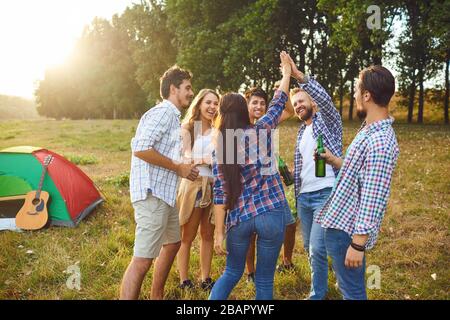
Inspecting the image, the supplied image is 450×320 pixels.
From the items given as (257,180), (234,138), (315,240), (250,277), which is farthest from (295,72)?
(250,277)

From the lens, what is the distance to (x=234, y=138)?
342 cm

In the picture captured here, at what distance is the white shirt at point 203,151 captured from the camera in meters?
4.85

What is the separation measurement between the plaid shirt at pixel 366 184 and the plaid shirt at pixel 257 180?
0.53m

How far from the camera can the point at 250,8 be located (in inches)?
898

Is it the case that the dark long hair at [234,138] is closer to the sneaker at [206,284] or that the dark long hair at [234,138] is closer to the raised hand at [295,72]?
the raised hand at [295,72]

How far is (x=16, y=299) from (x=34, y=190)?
3128 mm

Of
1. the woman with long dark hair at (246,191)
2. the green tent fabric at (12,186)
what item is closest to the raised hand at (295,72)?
the woman with long dark hair at (246,191)

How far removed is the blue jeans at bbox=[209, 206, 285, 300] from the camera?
134 inches

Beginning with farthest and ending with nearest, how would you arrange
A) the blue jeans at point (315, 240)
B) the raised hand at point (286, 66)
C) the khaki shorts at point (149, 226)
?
1. the blue jeans at point (315, 240)
2. the khaki shorts at point (149, 226)
3. the raised hand at point (286, 66)

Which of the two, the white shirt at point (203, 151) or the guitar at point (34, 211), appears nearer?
the white shirt at point (203, 151)

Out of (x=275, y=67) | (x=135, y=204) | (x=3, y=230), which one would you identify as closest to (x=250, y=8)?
(x=275, y=67)

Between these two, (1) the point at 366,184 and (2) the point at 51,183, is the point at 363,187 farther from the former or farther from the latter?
(2) the point at 51,183

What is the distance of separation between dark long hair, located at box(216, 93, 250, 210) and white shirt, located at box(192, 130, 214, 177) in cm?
139

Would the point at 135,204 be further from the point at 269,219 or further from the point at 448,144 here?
the point at 448,144
